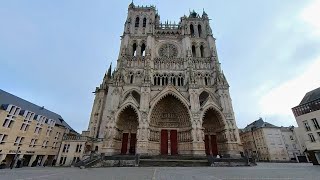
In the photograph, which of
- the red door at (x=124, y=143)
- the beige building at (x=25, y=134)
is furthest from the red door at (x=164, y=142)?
the beige building at (x=25, y=134)

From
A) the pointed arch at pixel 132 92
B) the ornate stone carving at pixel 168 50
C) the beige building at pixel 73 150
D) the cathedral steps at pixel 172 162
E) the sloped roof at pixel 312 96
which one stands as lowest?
the cathedral steps at pixel 172 162

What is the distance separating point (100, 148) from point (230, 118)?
53.8ft

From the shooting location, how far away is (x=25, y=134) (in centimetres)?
1988

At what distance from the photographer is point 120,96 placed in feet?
72.8

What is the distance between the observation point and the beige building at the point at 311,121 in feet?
62.4

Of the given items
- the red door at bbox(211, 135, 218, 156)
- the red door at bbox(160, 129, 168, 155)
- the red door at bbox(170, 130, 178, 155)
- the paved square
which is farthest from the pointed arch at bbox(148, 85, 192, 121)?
the paved square

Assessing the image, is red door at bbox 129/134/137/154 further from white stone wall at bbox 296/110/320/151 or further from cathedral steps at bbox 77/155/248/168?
white stone wall at bbox 296/110/320/151

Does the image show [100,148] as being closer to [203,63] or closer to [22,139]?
[22,139]

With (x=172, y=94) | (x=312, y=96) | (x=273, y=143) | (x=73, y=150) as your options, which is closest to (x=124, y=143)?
(x=73, y=150)

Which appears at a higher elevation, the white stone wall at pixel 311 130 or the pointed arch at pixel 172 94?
the pointed arch at pixel 172 94

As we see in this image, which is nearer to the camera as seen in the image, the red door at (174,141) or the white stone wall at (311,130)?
the white stone wall at (311,130)

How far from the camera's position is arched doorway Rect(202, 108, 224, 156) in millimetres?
22172

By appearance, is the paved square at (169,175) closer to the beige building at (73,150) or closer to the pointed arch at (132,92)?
the beige building at (73,150)

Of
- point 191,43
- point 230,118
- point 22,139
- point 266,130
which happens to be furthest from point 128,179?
point 266,130
